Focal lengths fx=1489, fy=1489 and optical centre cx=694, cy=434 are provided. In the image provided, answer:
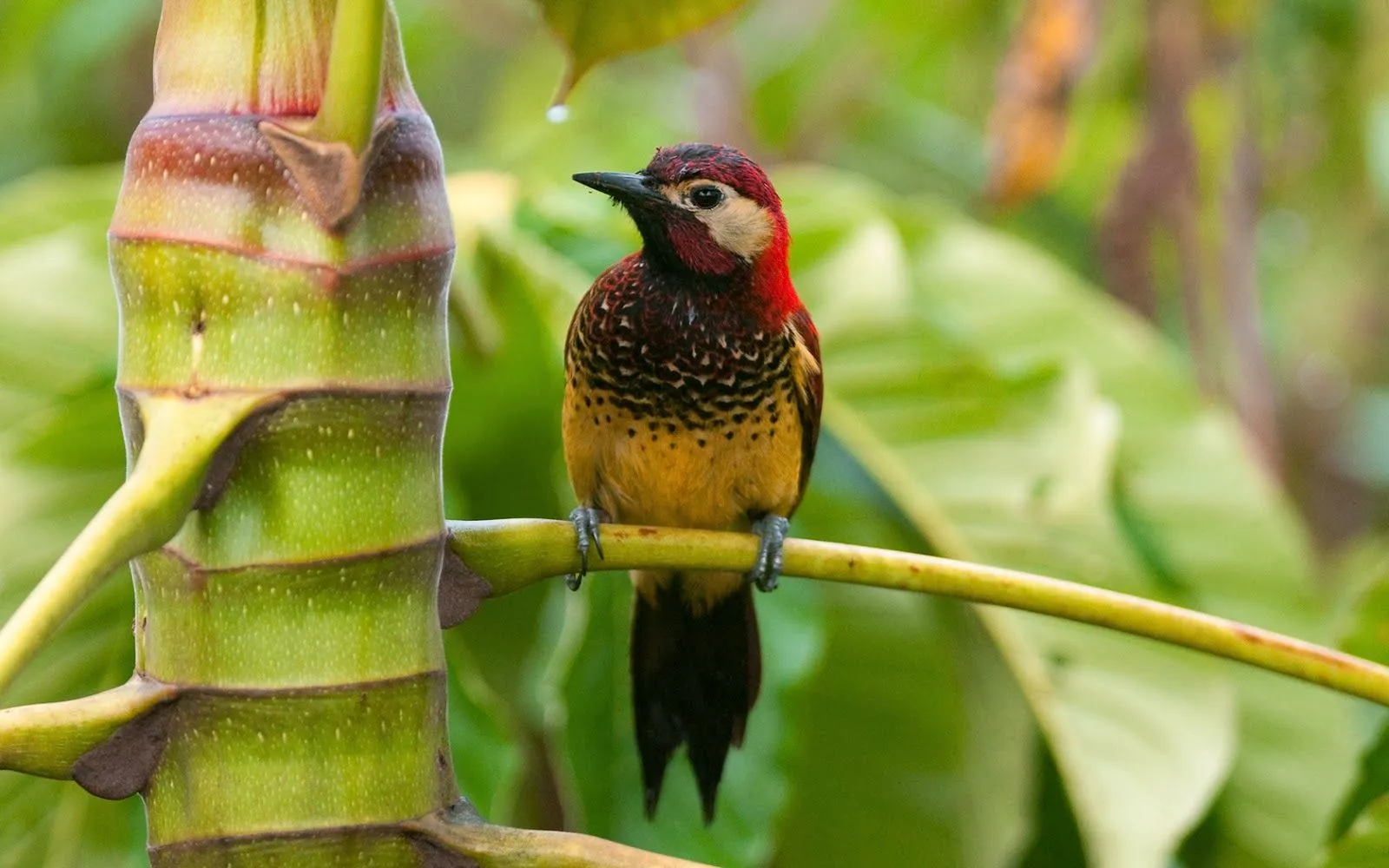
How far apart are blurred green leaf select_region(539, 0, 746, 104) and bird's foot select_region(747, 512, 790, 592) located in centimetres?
31

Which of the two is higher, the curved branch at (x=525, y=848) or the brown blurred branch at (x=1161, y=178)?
the brown blurred branch at (x=1161, y=178)

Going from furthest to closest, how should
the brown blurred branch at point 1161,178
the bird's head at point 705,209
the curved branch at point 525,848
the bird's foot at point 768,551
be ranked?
1. the brown blurred branch at point 1161,178
2. the bird's head at point 705,209
3. the bird's foot at point 768,551
4. the curved branch at point 525,848

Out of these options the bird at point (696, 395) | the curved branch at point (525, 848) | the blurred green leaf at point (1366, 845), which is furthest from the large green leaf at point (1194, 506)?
the curved branch at point (525, 848)

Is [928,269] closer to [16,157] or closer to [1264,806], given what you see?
[1264,806]

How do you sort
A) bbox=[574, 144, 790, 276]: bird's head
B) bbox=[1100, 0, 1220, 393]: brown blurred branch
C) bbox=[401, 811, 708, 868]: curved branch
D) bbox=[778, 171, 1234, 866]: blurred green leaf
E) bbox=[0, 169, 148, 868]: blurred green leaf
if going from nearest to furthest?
bbox=[401, 811, 708, 868]: curved branch
bbox=[0, 169, 148, 868]: blurred green leaf
bbox=[778, 171, 1234, 866]: blurred green leaf
bbox=[574, 144, 790, 276]: bird's head
bbox=[1100, 0, 1220, 393]: brown blurred branch

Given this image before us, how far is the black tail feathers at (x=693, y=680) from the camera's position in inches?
52.7

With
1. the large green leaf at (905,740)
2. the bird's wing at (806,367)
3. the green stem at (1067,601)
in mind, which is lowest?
the large green leaf at (905,740)

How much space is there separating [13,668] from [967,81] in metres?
3.60

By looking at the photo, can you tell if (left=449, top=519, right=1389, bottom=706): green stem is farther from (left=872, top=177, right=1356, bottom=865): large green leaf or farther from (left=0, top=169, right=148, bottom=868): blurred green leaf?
(left=872, top=177, right=1356, bottom=865): large green leaf

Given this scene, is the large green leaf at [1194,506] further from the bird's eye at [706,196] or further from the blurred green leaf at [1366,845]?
the blurred green leaf at [1366,845]

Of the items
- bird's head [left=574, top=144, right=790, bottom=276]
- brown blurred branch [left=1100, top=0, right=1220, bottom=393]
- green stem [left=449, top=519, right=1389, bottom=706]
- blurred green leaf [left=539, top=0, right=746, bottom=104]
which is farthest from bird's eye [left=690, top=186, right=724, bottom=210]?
brown blurred branch [left=1100, top=0, right=1220, bottom=393]

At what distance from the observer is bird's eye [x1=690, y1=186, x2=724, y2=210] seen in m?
1.48

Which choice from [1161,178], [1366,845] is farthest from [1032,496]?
[1161,178]

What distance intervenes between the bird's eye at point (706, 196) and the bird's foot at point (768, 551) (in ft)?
1.09
